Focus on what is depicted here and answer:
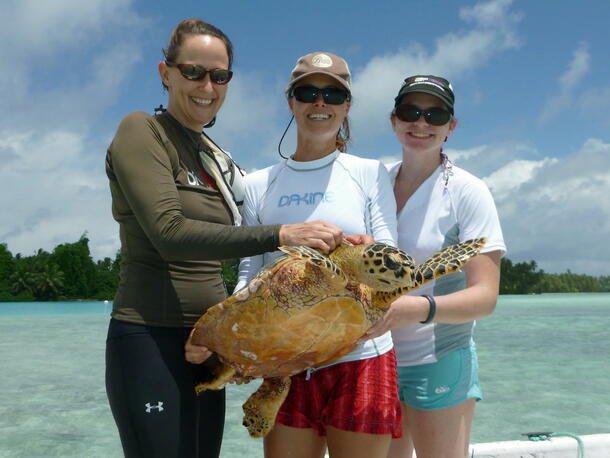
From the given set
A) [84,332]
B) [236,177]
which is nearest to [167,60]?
[236,177]

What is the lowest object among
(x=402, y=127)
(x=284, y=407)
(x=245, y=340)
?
(x=284, y=407)

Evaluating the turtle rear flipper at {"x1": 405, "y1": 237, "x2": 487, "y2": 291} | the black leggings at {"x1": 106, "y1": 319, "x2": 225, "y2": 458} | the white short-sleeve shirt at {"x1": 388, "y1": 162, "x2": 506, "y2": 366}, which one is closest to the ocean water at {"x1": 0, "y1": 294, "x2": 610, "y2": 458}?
the white short-sleeve shirt at {"x1": 388, "y1": 162, "x2": 506, "y2": 366}

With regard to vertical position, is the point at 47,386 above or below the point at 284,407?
below

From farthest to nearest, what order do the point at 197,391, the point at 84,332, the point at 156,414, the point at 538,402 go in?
1. the point at 84,332
2. the point at 538,402
3. the point at 197,391
4. the point at 156,414

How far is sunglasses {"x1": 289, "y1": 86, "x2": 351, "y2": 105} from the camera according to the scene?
231 cm

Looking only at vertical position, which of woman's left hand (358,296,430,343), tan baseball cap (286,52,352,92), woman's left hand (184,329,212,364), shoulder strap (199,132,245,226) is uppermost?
tan baseball cap (286,52,352,92)

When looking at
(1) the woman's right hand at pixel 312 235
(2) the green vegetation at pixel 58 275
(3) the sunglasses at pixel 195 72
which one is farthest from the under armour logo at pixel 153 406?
(2) the green vegetation at pixel 58 275

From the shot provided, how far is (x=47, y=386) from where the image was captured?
13.5 meters

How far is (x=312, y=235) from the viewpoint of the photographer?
1.78 meters

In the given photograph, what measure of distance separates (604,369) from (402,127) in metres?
17.1

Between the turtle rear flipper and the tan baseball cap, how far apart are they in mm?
840

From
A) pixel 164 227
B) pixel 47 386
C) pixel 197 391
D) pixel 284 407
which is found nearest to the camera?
pixel 164 227

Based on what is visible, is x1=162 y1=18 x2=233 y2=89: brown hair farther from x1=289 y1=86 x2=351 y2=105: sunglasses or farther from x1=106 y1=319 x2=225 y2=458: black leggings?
x1=106 y1=319 x2=225 y2=458: black leggings

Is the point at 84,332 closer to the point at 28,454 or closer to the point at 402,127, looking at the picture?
the point at 28,454
